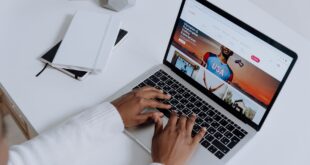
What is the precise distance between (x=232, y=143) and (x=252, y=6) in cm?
59

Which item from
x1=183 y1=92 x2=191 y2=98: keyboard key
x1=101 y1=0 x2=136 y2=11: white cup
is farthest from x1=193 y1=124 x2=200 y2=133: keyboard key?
x1=101 y1=0 x2=136 y2=11: white cup

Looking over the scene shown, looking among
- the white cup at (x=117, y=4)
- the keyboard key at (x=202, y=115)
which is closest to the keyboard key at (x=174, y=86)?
the keyboard key at (x=202, y=115)

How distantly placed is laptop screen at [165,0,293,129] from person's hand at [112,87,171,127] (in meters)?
0.12

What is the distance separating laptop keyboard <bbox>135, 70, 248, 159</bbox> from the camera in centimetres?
112

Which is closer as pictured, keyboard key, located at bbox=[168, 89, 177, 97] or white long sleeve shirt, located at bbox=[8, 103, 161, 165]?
white long sleeve shirt, located at bbox=[8, 103, 161, 165]

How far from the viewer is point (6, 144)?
0.87 m

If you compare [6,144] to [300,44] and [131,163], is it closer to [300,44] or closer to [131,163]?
[131,163]

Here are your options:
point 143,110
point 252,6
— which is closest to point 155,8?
point 252,6

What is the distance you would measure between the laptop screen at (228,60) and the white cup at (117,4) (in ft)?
0.89

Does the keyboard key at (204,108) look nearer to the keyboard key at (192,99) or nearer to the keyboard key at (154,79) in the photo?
the keyboard key at (192,99)

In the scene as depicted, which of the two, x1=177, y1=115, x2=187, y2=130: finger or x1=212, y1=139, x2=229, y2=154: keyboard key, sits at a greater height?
x1=177, y1=115, x2=187, y2=130: finger

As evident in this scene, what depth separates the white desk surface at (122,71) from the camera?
45.3 inches

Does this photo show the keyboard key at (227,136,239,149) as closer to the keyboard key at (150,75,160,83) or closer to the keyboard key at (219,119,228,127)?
the keyboard key at (219,119,228,127)

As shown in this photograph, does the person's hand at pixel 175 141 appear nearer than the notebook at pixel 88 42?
Yes
